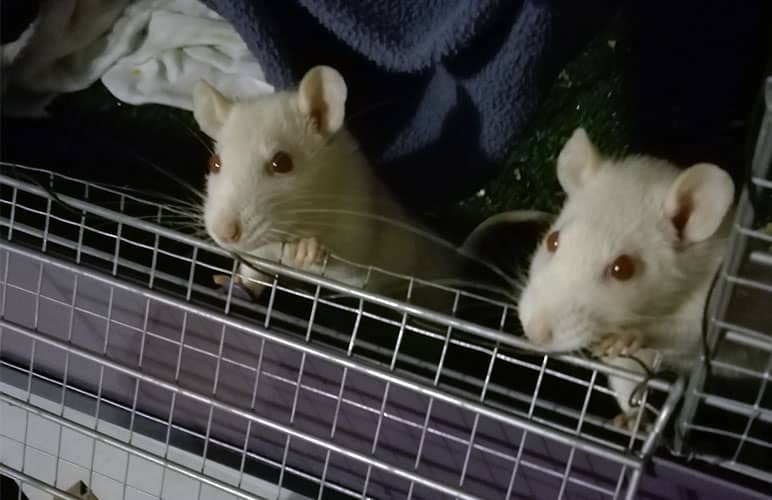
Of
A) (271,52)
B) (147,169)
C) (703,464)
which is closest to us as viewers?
(703,464)

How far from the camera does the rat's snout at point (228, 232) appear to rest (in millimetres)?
835

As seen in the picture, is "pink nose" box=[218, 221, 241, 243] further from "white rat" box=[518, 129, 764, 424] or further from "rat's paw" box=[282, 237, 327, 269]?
"white rat" box=[518, 129, 764, 424]

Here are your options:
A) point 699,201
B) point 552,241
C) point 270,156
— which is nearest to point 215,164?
point 270,156

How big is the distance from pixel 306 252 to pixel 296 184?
0.08 m

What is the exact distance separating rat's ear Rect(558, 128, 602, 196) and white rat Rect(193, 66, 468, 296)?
8.5 inches

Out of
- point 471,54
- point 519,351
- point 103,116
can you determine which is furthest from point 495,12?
point 103,116

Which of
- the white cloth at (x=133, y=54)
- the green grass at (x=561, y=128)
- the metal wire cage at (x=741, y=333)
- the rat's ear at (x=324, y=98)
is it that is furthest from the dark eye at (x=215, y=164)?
the metal wire cage at (x=741, y=333)

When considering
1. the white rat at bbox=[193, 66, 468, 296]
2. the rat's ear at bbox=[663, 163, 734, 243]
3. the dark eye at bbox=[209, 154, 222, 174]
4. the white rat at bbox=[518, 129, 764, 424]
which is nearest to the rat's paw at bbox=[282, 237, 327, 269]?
the white rat at bbox=[193, 66, 468, 296]

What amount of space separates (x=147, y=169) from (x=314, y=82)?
0.40 m

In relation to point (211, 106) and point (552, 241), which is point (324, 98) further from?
point (552, 241)

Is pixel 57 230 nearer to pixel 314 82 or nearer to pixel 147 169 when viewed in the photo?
pixel 147 169

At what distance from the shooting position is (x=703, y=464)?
677 millimetres

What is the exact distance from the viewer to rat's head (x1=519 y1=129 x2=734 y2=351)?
0.72 m

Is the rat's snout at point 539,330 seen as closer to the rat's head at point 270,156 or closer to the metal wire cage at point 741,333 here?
the metal wire cage at point 741,333
